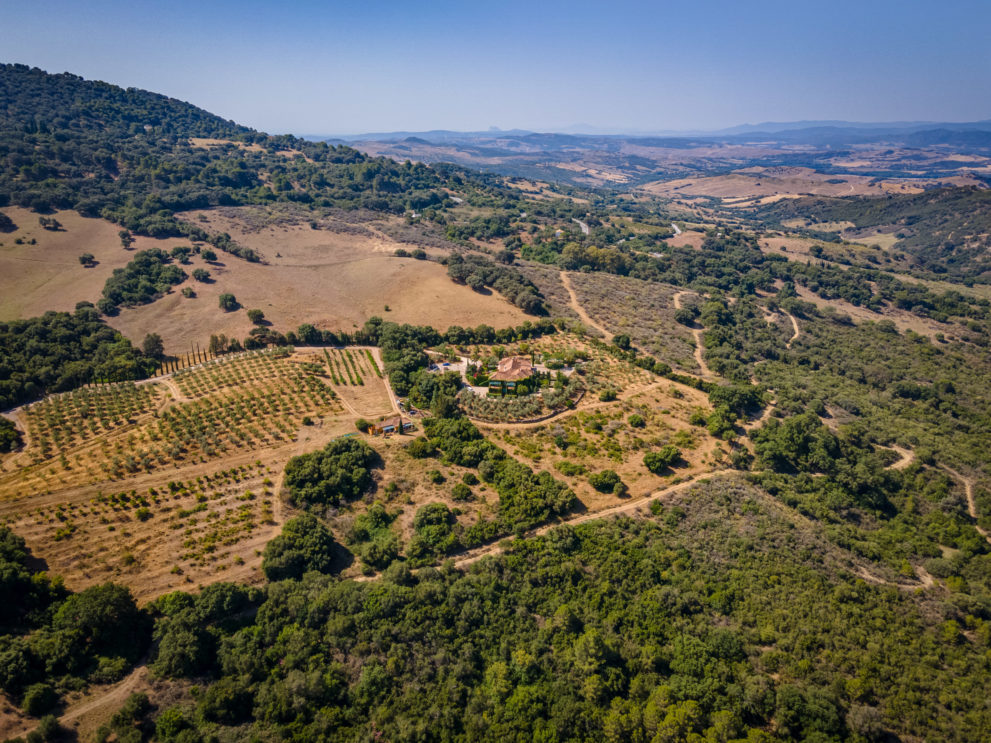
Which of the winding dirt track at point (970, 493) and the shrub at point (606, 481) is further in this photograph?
the winding dirt track at point (970, 493)

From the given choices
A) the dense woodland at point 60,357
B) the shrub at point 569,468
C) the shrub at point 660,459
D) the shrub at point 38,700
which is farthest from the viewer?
the dense woodland at point 60,357

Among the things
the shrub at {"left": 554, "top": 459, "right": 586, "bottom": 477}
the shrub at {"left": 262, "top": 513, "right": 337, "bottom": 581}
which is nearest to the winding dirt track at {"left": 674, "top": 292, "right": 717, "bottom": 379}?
the shrub at {"left": 554, "top": 459, "right": 586, "bottom": 477}

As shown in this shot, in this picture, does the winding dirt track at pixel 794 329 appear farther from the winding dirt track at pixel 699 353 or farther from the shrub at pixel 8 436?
the shrub at pixel 8 436

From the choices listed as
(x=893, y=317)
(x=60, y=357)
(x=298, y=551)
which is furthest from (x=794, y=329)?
(x=60, y=357)

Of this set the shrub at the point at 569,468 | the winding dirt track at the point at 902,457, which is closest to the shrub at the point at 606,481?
the shrub at the point at 569,468

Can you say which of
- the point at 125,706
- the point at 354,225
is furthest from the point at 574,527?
the point at 354,225

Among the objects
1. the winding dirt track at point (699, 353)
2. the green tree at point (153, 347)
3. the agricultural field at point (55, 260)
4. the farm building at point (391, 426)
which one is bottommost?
the winding dirt track at point (699, 353)

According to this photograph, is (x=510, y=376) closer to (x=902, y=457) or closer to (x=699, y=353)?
(x=699, y=353)
